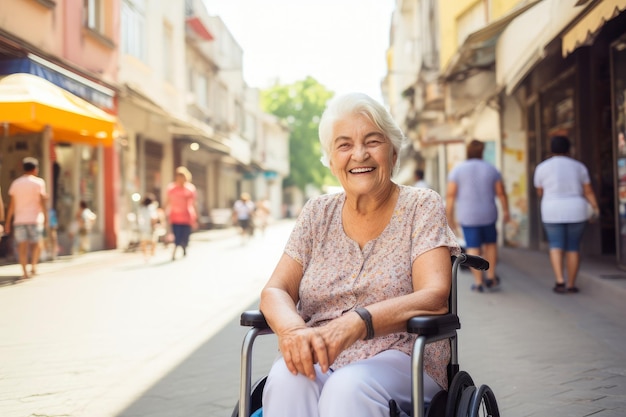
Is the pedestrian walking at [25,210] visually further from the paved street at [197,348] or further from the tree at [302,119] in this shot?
the tree at [302,119]

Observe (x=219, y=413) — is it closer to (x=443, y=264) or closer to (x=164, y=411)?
(x=164, y=411)

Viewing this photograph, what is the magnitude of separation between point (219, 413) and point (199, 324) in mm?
3045

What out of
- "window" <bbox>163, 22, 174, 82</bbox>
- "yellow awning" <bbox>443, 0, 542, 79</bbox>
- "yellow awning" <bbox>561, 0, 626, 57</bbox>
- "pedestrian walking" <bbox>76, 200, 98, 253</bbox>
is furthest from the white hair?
"window" <bbox>163, 22, 174, 82</bbox>

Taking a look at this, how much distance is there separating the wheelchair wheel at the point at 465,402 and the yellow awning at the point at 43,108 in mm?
9310

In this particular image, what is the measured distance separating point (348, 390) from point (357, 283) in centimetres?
51

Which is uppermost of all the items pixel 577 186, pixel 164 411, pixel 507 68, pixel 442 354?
pixel 507 68

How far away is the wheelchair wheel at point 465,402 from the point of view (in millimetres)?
2354

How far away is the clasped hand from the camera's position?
226 centimetres

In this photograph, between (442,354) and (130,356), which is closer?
(442,354)

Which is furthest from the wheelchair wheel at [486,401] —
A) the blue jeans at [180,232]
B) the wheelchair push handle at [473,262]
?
the blue jeans at [180,232]

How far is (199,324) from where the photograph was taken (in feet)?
22.5

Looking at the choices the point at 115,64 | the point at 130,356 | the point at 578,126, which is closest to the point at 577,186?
the point at 578,126

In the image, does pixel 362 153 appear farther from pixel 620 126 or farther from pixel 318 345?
pixel 620 126

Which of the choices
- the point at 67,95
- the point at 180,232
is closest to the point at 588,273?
the point at 67,95
